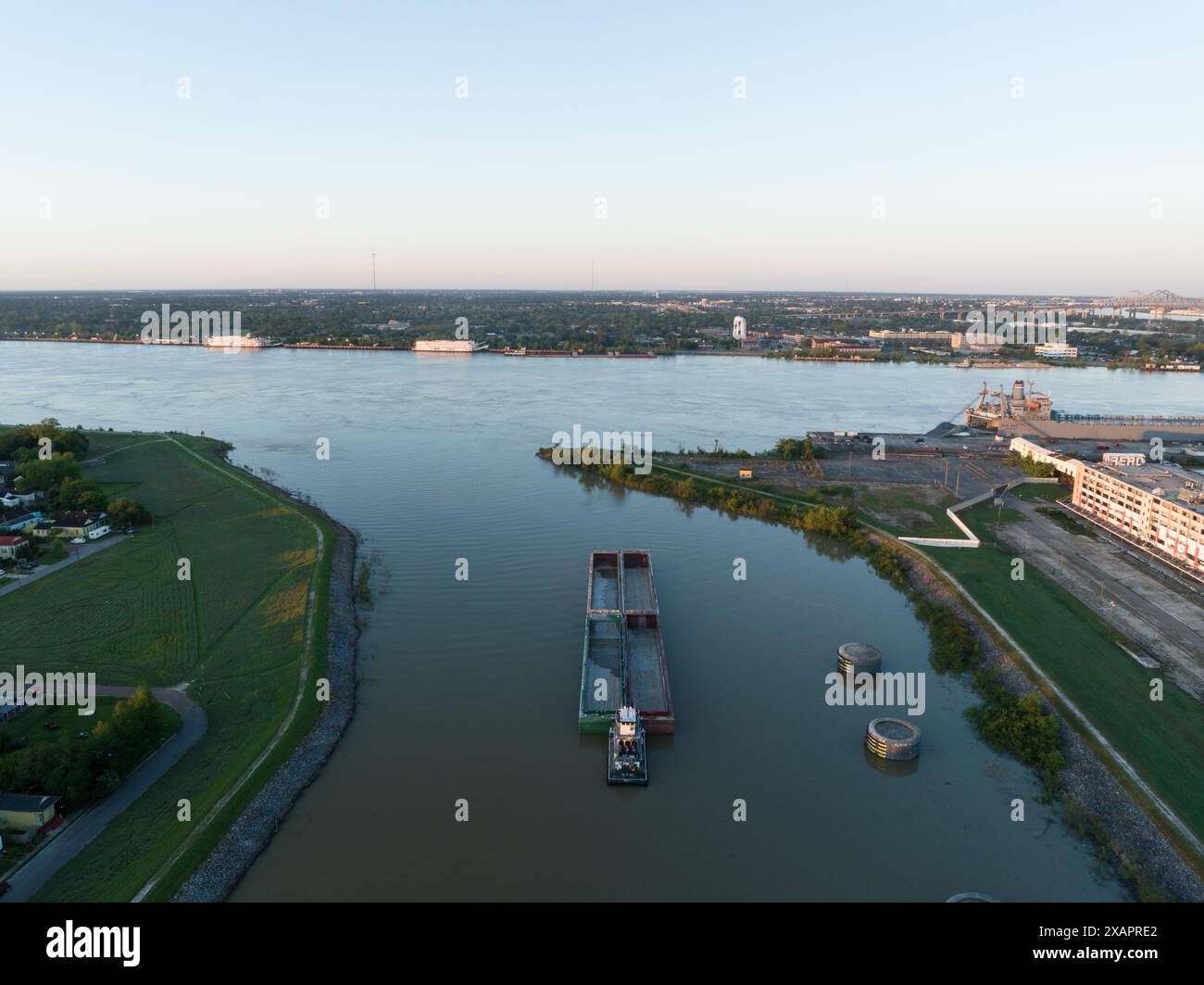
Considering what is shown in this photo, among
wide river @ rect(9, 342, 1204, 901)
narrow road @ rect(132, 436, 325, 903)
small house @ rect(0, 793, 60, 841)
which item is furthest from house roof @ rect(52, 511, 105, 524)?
small house @ rect(0, 793, 60, 841)

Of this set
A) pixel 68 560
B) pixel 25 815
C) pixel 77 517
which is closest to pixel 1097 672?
pixel 25 815

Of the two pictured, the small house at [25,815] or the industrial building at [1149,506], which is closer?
the small house at [25,815]

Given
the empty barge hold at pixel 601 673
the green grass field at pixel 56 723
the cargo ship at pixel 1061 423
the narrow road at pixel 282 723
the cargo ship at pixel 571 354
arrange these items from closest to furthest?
the narrow road at pixel 282 723 < the green grass field at pixel 56 723 < the empty barge hold at pixel 601 673 < the cargo ship at pixel 1061 423 < the cargo ship at pixel 571 354

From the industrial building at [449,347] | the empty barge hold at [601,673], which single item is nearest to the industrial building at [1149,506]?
the empty barge hold at [601,673]

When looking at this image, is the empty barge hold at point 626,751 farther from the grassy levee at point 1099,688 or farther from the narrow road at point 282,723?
the grassy levee at point 1099,688

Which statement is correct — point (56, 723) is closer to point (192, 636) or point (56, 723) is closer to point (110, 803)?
point (110, 803)

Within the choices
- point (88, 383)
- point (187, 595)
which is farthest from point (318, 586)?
point (88, 383)

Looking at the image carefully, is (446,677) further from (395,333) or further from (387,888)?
(395,333)
